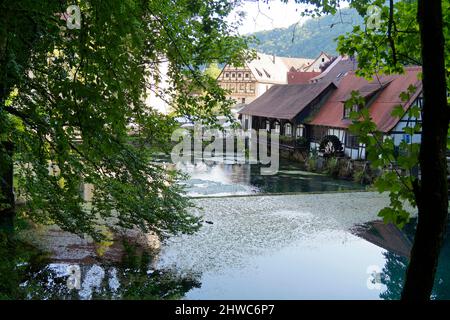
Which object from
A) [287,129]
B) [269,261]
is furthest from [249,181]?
[287,129]

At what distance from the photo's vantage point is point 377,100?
25141mm

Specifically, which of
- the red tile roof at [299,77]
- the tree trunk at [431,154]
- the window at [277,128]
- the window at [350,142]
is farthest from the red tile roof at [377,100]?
the red tile roof at [299,77]

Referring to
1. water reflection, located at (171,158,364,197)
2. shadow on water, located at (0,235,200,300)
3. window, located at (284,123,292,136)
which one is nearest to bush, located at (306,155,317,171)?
water reflection, located at (171,158,364,197)

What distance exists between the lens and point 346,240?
1123 centimetres

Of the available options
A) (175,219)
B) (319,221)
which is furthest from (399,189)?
(319,221)

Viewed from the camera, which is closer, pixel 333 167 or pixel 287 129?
pixel 333 167

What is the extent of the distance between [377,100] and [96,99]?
2460 centimetres

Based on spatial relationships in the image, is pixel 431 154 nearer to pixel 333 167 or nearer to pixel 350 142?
pixel 333 167

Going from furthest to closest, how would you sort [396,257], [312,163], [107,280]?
[312,163], [396,257], [107,280]

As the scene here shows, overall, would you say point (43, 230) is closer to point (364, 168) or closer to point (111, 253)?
point (111, 253)

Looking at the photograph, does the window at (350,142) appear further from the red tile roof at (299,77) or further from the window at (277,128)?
the red tile roof at (299,77)

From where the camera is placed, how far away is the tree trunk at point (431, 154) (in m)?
1.58

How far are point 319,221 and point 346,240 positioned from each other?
1823mm
